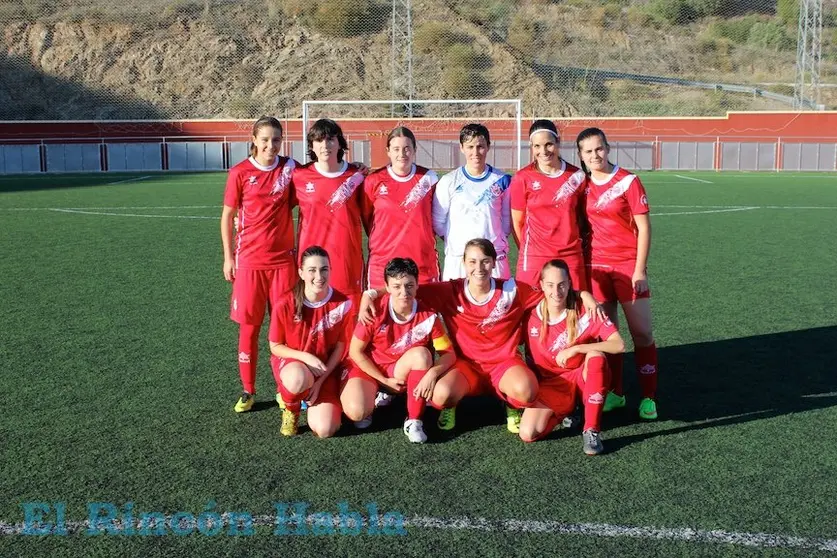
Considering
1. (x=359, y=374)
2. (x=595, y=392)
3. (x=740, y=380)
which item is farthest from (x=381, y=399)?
(x=740, y=380)

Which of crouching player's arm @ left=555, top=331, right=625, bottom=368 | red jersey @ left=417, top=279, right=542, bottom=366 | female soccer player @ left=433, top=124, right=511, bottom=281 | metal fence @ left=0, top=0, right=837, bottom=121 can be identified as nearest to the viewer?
crouching player's arm @ left=555, top=331, right=625, bottom=368

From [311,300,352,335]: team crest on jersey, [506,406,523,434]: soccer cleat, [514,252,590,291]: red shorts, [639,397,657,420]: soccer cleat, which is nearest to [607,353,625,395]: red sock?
[639,397,657,420]: soccer cleat

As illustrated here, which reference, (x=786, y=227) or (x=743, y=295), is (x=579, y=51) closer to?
(x=786, y=227)

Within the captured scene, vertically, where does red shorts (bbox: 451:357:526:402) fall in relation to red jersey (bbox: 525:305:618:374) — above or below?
below

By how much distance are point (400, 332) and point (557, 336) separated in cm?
76

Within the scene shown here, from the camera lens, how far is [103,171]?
31.0 m

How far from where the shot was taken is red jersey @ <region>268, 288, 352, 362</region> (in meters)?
4.37

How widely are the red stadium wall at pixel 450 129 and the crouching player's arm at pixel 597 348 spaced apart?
26.1 metres

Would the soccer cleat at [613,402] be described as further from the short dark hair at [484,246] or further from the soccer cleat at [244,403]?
the soccer cleat at [244,403]

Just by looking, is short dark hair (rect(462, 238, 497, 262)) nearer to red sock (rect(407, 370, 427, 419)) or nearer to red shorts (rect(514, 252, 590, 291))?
red shorts (rect(514, 252, 590, 291))

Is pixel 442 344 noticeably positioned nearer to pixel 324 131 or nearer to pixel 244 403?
pixel 244 403

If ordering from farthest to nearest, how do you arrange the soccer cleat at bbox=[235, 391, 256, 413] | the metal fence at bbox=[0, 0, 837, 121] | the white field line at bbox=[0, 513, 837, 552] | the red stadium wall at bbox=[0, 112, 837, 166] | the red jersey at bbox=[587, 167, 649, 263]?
the metal fence at bbox=[0, 0, 837, 121], the red stadium wall at bbox=[0, 112, 837, 166], the soccer cleat at bbox=[235, 391, 256, 413], the red jersey at bbox=[587, 167, 649, 263], the white field line at bbox=[0, 513, 837, 552]

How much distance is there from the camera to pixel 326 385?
4332 mm

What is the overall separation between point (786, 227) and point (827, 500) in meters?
9.66
